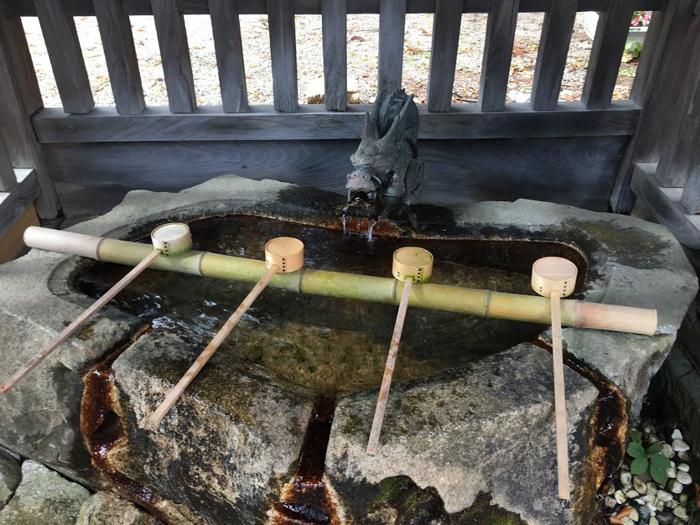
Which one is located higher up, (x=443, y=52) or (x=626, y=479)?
(x=443, y=52)

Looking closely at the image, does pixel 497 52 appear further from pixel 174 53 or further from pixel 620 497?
pixel 620 497

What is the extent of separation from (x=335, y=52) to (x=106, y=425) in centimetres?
251

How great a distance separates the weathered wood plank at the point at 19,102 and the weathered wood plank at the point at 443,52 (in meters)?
2.56

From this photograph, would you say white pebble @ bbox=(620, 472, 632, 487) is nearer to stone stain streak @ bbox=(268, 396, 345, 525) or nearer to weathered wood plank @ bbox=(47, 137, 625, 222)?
stone stain streak @ bbox=(268, 396, 345, 525)

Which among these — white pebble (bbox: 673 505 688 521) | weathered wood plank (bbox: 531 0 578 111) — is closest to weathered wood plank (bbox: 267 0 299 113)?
weathered wood plank (bbox: 531 0 578 111)

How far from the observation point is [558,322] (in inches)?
87.5

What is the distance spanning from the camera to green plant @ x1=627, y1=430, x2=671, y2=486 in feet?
9.20

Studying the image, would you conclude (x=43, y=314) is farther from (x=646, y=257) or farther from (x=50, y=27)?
(x=646, y=257)

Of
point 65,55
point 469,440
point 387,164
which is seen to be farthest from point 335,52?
point 469,440

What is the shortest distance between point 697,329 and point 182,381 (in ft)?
8.68

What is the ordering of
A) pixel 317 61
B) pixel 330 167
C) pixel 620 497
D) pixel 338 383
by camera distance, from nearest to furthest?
pixel 338 383, pixel 620 497, pixel 330 167, pixel 317 61

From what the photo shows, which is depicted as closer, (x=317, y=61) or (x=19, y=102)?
(x=19, y=102)

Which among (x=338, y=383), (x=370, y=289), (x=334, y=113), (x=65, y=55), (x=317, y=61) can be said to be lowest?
(x=317, y=61)

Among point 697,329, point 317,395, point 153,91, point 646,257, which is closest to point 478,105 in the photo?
point 646,257
